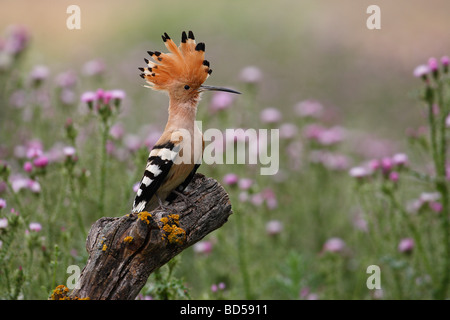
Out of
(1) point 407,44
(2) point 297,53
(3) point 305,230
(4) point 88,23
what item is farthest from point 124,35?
(3) point 305,230

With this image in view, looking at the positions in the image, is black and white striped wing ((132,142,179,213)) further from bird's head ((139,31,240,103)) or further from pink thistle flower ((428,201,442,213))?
pink thistle flower ((428,201,442,213))

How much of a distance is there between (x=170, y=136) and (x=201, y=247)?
78.7 inches

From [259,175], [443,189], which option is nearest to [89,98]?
[259,175]

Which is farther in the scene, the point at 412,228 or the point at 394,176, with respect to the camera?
the point at 394,176

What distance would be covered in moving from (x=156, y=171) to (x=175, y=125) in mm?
310

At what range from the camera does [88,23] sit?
13594 mm

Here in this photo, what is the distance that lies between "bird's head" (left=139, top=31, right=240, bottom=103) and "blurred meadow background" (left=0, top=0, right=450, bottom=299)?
94cm

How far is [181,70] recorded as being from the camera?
2986mm

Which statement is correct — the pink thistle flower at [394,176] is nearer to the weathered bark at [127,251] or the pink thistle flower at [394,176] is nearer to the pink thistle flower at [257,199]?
Answer: the pink thistle flower at [257,199]

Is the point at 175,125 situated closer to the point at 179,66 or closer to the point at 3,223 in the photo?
the point at 179,66

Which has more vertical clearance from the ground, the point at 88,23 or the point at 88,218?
the point at 88,23

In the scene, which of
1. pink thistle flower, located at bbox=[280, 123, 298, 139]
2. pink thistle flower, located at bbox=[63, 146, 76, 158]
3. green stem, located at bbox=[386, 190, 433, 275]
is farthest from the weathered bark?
pink thistle flower, located at bbox=[280, 123, 298, 139]
